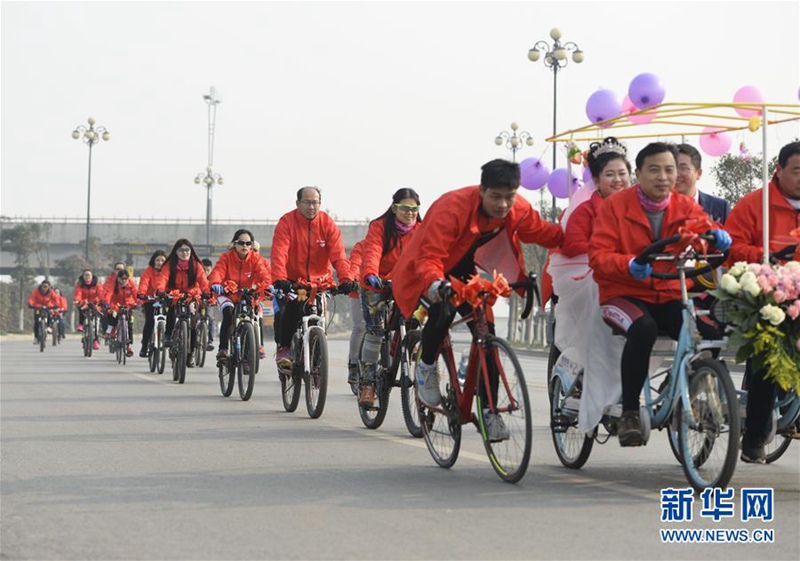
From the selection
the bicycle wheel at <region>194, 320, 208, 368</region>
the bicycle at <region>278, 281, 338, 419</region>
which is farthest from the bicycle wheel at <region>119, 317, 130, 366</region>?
the bicycle at <region>278, 281, 338, 419</region>

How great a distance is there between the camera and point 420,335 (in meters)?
9.35

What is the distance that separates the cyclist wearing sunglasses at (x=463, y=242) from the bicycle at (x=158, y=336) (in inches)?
500

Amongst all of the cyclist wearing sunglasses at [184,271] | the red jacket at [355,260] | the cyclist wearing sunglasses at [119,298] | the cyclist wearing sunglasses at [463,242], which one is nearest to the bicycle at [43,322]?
the cyclist wearing sunglasses at [119,298]

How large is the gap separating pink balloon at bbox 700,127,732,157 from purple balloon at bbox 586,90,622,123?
88 centimetres

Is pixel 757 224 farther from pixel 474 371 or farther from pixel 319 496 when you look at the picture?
pixel 319 496

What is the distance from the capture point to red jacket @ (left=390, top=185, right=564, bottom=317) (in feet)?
26.9

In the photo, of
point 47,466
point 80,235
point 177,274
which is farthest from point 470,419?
point 80,235

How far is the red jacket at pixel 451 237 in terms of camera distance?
8.20 m

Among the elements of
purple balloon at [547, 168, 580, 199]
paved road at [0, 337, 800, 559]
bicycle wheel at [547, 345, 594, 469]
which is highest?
purple balloon at [547, 168, 580, 199]

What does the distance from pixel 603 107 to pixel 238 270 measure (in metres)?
5.42

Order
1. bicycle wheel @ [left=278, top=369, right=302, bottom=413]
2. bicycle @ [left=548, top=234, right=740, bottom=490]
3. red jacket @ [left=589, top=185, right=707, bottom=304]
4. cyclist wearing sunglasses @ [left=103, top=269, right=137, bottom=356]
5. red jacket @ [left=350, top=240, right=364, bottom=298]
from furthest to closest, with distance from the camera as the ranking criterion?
cyclist wearing sunglasses @ [left=103, top=269, right=137, bottom=356] → red jacket @ [left=350, top=240, right=364, bottom=298] → bicycle wheel @ [left=278, top=369, right=302, bottom=413] → red jacket @ [left=589, top=185, right=707, bottom=304] → bicycle @ [left=548, top=234, right=740, bottom=490]

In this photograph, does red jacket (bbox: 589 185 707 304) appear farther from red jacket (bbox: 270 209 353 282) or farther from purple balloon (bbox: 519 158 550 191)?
purple balloon (bbox: 519 158 550 191)

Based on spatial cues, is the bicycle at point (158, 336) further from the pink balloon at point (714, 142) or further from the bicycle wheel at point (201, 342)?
the pink balloon at point (714, 142)

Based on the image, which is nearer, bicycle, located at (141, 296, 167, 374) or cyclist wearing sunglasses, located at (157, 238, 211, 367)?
cyclist wearing sunglasses, located at (157, 238, 211, 367)
